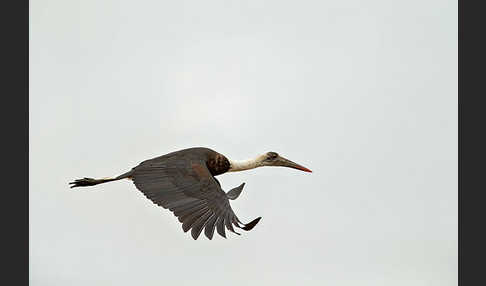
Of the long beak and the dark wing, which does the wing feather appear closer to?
the dark wing

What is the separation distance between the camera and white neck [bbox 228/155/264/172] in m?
7.58

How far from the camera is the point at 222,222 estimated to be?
608cm

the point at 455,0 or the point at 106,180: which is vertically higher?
the point at 455,0

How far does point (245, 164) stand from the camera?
7664mm

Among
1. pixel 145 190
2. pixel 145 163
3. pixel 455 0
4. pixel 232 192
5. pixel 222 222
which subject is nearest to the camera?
pixel 222 222

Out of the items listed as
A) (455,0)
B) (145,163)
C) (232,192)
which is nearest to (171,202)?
(145,163)

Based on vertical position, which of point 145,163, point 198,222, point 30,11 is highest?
point 30,11

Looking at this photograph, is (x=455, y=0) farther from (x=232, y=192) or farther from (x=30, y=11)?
(x=30, y=11)

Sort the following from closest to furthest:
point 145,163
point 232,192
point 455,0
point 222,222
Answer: point 222,222, point 145,163, point 232,192, point 455,0

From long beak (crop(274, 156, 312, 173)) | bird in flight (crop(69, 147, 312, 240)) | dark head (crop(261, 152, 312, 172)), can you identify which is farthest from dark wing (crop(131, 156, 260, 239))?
long beak (crop(274, 156, 312, 173))

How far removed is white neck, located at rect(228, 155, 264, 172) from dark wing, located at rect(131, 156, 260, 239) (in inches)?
20.6

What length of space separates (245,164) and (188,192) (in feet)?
4.05

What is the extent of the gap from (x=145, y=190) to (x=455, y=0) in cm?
533

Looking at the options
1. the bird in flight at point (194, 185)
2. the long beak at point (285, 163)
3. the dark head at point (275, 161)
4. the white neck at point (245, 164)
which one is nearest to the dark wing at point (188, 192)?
the bird in flight at point (194, 185)
